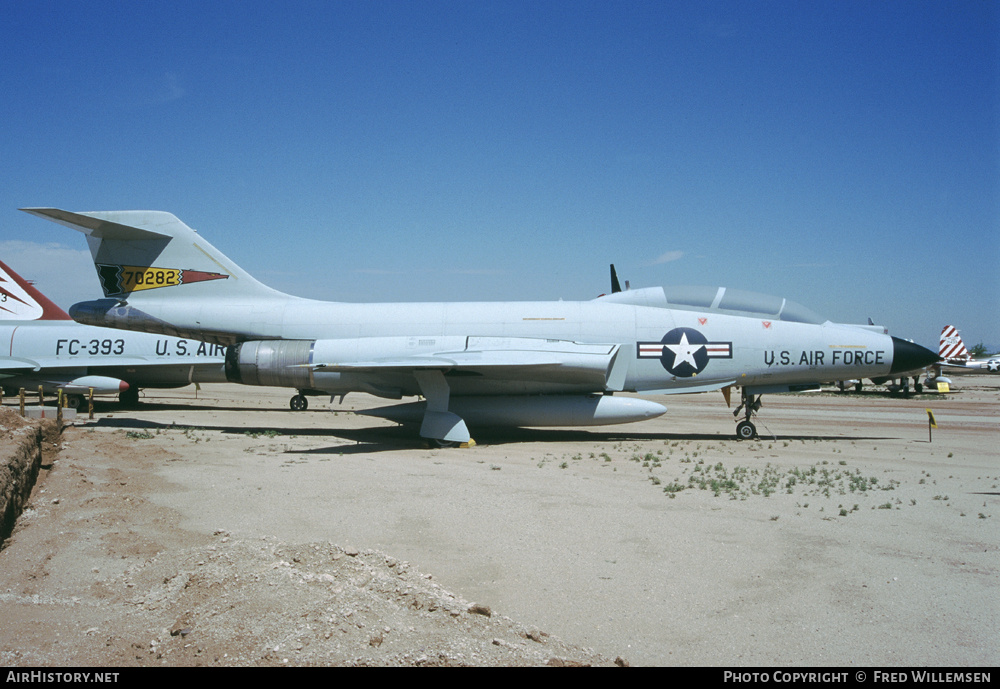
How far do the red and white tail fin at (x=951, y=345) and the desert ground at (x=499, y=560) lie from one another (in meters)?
41.8

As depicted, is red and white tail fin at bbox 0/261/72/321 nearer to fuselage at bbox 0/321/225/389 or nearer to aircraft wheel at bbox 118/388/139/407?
fuselage at bbox 0/321/225/389

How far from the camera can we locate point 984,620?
4.33 m

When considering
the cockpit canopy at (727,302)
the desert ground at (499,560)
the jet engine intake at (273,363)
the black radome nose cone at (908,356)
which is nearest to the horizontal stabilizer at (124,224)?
the jet engine intake at (273,363)

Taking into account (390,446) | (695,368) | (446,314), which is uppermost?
(446,314)

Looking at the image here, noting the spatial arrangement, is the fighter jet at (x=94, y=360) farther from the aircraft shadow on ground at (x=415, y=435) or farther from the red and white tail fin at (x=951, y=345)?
the red and white tail fin at (x=951, y=345)

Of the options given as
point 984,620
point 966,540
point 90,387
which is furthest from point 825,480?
point 90,387

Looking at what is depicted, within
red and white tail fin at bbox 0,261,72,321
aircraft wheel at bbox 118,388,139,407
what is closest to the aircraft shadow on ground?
aircraft wheel at bbox 118,388,139,407

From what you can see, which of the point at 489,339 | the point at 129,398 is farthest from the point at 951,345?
the point at 129,398

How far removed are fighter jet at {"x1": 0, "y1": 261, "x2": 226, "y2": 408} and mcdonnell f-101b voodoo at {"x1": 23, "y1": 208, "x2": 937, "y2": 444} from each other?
5.42 m

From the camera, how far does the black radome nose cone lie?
45.8 ft

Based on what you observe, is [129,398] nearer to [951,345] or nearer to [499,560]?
[499,560]

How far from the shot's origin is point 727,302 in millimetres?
14523
